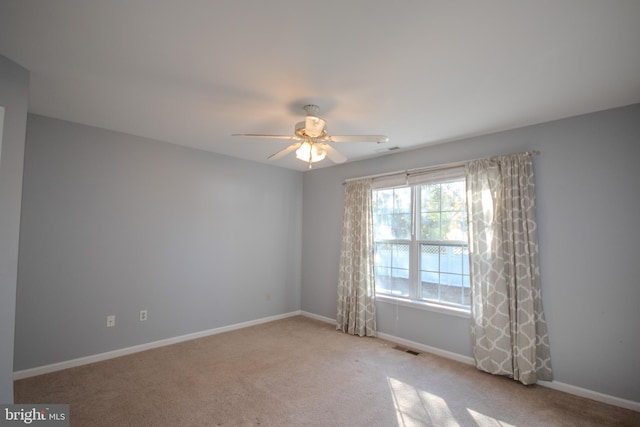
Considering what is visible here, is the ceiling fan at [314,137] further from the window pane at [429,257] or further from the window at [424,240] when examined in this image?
the window pane at [429,257]

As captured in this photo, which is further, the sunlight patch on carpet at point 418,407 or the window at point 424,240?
the window at point 424,240

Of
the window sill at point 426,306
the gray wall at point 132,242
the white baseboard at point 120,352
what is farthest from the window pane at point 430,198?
the white baseboard at point 120,352

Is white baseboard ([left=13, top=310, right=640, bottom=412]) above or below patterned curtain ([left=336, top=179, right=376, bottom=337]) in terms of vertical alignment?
below

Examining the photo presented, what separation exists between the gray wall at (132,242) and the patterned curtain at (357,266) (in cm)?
120

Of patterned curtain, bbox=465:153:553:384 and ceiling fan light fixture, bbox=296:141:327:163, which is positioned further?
patterned curtain, bbox=465:153:553:384

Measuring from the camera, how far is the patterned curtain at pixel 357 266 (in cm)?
428

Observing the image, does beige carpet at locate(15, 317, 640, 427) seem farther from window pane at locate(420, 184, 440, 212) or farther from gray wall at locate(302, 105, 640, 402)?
window pane at locate(420, 184, 440, 212)

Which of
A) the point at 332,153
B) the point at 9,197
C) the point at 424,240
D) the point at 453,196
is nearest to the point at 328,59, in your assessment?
the point at 332,153

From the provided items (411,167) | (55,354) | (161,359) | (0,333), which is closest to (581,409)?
(411,167)

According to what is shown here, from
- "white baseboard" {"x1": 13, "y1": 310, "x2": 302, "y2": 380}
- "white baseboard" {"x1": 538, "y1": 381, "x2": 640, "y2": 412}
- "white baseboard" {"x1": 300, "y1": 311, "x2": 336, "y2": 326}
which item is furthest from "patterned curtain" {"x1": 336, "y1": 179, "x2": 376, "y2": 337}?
"white baseboard" {"x1": 538, "y1": 381, "x2": 640, "y2": 412}

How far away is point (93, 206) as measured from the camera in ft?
10.9

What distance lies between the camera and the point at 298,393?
8.80 feet

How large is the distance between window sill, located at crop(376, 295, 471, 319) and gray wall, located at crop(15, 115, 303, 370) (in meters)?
1.84

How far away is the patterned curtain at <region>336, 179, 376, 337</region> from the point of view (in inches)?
168
